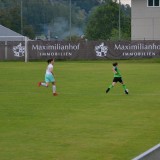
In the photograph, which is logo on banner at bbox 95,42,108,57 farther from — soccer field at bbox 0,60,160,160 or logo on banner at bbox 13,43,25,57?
soccer field at bbox 0,60,160,160

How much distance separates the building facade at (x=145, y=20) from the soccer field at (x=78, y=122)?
128ft

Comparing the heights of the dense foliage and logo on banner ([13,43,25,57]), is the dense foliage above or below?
above

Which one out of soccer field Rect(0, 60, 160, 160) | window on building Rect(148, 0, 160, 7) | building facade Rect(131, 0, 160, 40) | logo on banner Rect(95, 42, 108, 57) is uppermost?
window on building Rect(148, 0, 160, 7)

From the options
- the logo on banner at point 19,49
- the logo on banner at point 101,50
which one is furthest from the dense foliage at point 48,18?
the logo on banner at point 19,49

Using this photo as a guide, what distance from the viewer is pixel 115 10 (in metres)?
120

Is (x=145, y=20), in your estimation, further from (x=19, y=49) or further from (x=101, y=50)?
(x=19, y=49)

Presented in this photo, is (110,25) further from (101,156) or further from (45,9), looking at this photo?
(101,156)

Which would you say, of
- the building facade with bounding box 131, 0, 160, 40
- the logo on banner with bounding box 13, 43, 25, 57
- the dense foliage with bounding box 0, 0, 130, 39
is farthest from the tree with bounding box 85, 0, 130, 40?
the logo on banner with bounding box 13, 43, 25, 57

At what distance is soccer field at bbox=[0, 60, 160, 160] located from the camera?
12344mm

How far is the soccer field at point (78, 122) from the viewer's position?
12.3 meters

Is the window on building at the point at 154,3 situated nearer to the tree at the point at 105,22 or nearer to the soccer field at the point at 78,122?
the tree at the point at 105,22

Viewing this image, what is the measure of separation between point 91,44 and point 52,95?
3381 cm

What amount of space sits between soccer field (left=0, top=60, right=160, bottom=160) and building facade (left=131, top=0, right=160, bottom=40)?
3915 cm

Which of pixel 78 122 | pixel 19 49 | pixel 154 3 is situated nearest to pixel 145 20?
pixel 154 3
